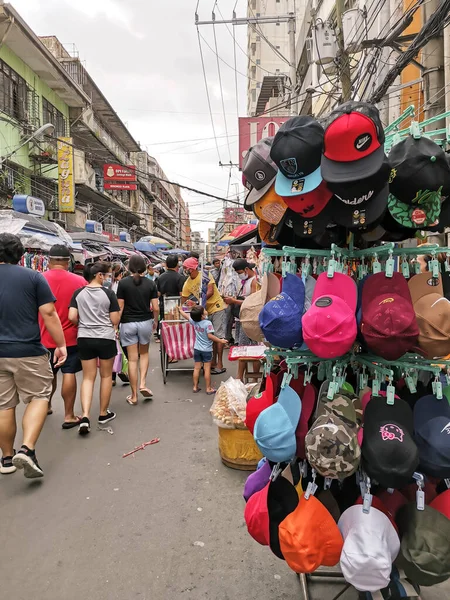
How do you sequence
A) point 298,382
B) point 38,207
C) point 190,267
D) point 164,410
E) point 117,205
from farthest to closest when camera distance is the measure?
1. point 117,205
2. point 38,207
3. point 190,267
4. point 164,410
5. point 298,382

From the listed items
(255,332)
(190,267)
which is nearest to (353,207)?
(255,332)

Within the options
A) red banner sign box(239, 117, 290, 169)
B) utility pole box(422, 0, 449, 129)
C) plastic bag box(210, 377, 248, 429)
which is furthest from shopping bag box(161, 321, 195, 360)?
red banner sign box(239, 117, 290, 169)

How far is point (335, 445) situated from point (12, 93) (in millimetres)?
20691

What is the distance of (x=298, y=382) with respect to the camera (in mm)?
2174

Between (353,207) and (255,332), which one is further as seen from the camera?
(255,332)

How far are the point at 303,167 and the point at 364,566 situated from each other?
1648 millimetres

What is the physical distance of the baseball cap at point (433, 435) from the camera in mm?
1683

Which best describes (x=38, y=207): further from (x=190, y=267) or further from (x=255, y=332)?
(x=255, y=332)

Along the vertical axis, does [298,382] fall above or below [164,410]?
above

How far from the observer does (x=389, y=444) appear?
1.64 meters

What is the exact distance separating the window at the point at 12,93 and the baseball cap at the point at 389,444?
19406 millimetres

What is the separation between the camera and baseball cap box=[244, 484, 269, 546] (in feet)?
6.31

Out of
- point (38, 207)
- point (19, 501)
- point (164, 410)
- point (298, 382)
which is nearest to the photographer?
point (298, 382)

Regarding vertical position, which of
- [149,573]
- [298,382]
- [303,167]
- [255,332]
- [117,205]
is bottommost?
[149,573]
